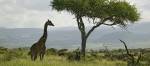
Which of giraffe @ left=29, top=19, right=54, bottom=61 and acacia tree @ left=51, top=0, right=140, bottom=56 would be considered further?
acacia tree @ left=51, top=0, right=140, bottom=56

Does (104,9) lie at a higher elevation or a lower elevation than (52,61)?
higher

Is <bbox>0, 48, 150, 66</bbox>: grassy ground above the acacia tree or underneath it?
underneath

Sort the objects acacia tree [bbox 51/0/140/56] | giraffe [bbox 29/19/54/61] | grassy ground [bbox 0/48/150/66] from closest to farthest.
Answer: grassy ground [bbox 0/48/150/66]
giraffe [bbox 29/19/54/61]
acacia tree [bbox 51/0/140/56]

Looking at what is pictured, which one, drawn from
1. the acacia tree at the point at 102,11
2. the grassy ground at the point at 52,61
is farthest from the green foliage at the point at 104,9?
the grassy ground at the point at 52,61

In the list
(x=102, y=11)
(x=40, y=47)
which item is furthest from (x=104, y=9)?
(x=40, y=47)

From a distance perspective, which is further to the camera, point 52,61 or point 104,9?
point 104,9

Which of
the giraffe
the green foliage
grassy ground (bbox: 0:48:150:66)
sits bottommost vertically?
grassy ground (bbox: 0:48:150:66)

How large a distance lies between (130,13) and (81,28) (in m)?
5.66

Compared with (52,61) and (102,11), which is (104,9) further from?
(52,61)

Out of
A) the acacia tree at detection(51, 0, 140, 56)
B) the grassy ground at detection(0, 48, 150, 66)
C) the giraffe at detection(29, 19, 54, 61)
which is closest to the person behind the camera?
the grassy ground at detection(0, 48, 150, 66)

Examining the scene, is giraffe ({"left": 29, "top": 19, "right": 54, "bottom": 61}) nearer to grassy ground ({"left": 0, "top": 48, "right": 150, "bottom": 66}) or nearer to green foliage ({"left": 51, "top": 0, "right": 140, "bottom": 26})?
grassy ground ({"left": 0, "top": 48, "right": 150, "bottom": 66})

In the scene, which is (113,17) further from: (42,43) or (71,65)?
(71,65)

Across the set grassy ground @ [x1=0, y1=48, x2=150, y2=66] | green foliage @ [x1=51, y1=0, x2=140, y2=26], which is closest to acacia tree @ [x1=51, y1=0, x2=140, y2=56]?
green foliage @ [x1=51, y1=0, x2=140, y2=26]

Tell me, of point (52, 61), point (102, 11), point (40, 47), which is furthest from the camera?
point (102, 11)
